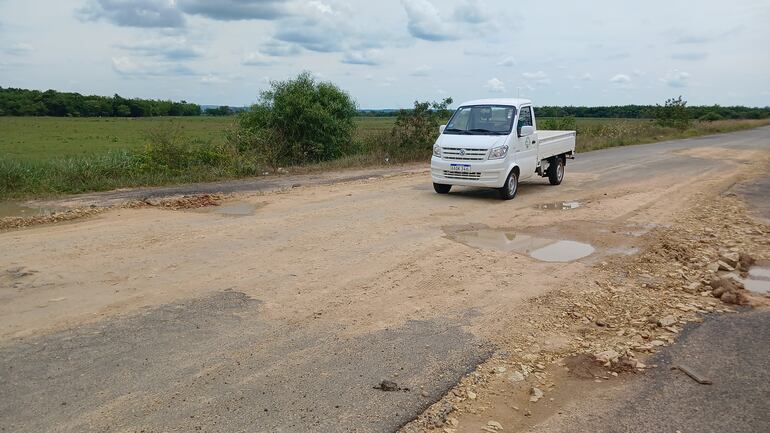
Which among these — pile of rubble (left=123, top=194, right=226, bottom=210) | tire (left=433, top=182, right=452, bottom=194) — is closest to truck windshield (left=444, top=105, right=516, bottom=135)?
tire (left=433, top=182, right=452, bottom=194)

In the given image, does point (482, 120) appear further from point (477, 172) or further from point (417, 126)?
point (417, 126)

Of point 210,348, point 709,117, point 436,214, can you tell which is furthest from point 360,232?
point 709,117

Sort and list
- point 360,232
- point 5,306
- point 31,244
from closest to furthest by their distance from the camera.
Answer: point 5,306, point 31,244, point 360,232

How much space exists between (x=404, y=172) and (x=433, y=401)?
48.0 ft

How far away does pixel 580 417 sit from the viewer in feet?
13.4

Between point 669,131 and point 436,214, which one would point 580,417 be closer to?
point 436,214

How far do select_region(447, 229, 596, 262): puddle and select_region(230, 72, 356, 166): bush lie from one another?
11980 mm

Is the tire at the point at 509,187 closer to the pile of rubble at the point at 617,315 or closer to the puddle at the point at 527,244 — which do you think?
the puddle at the point at 527,244

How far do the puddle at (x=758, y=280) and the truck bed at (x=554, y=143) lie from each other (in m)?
6.67

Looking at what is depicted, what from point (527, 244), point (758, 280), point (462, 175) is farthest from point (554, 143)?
point (758, 280)

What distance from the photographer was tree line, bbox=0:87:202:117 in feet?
242

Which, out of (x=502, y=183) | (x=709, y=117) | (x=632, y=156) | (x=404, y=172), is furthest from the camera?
(x=709, y=117)

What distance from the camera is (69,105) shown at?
77.9 metres

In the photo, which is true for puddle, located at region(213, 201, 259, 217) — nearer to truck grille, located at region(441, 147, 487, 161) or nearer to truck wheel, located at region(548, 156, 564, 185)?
truck grille, located at region(441, 147, 487, 161)
